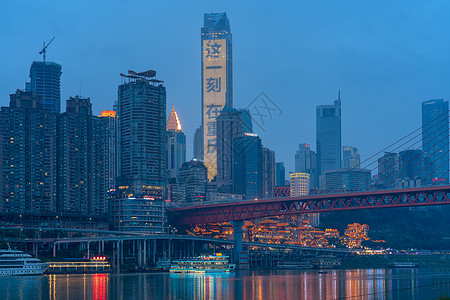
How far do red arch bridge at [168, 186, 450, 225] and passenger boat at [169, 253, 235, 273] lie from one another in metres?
22.2

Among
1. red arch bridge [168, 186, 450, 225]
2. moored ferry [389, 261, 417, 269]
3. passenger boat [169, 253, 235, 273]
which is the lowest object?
moored ferry [389, 261, 417, 269]

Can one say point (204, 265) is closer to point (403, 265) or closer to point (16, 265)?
point (16, 265)

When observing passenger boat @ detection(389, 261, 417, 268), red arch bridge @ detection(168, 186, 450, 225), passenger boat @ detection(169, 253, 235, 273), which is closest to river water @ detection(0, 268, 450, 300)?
passenger boat @ detection(169, 253, 235, 273)

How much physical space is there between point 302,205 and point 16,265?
206 feet

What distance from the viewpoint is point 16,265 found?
404 feet

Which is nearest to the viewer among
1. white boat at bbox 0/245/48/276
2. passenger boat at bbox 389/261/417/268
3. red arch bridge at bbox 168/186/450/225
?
white boat at bbox 0/245/48/276

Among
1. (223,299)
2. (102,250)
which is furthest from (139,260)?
(223,299)

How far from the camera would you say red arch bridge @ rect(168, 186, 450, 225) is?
138 m

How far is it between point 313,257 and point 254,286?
100891mm

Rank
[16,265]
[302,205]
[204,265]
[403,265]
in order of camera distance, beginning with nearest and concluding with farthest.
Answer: [16,265] < [204,265] < [302,205] < [403,265]

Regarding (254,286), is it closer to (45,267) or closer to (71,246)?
(45,267)

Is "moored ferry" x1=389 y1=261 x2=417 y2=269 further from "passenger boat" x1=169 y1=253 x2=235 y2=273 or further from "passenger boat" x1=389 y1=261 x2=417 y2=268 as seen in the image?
"passenger boat" x1=169 y1=253 x2=235 y2=273

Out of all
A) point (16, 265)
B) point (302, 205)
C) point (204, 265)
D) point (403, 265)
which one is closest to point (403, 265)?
point (403, 265)

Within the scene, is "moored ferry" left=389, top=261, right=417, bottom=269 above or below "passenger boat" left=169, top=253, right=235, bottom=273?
below
